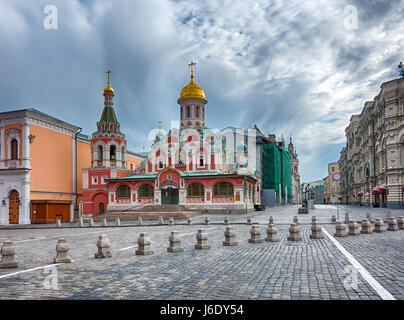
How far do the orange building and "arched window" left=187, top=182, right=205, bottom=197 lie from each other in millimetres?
13224

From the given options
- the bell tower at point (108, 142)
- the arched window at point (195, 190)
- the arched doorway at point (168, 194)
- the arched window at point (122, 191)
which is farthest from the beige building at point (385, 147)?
the bell tower at point (108, 142)

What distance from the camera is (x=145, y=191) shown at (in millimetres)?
42844

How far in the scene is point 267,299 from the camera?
605 cm

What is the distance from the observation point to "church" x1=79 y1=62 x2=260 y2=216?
39.9 meters

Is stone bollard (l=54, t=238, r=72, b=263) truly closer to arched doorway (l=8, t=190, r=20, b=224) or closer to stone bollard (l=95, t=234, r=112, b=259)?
stone bollard (l=95, t=234, r=112, b=259)

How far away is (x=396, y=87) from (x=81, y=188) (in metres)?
41.2

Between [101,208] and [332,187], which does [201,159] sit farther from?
[332,187]

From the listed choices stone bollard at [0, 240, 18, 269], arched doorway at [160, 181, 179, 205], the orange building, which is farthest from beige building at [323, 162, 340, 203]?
stone bollard at [0, 240, 18, 269]

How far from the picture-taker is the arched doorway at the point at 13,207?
36.7 m

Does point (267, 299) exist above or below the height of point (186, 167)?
below
